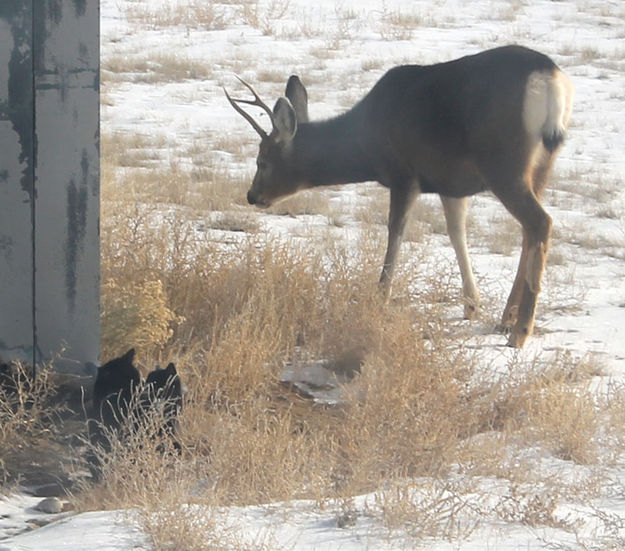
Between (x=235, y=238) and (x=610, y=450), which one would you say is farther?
(x=235, y=238)

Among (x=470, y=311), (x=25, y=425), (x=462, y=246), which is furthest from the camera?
(x=462, y=246)

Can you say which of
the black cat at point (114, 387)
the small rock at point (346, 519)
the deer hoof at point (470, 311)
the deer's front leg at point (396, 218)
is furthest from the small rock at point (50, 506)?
the deer hoof at point (470, 311)

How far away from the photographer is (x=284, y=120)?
9.06m

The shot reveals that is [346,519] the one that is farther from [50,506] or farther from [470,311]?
[470,311]

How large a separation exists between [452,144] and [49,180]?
315cm

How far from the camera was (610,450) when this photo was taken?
5.61 m

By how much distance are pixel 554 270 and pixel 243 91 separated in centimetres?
826

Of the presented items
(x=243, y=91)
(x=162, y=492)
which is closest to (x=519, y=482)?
(x=162, y=492)

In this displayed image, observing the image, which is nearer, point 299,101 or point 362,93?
point 299,101

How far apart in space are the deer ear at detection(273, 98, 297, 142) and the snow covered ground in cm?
156

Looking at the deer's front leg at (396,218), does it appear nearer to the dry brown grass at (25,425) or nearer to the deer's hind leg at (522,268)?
the deer's hind leg at (522,268)

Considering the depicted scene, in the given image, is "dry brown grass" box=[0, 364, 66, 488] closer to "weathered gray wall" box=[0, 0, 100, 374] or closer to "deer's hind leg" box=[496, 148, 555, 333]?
"weathered gray wall" box=[0, 0, 100, 374]

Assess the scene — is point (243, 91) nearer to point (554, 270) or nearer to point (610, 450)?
point (554, 270)

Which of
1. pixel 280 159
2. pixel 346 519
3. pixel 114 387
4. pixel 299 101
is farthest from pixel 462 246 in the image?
pixel 346 519
